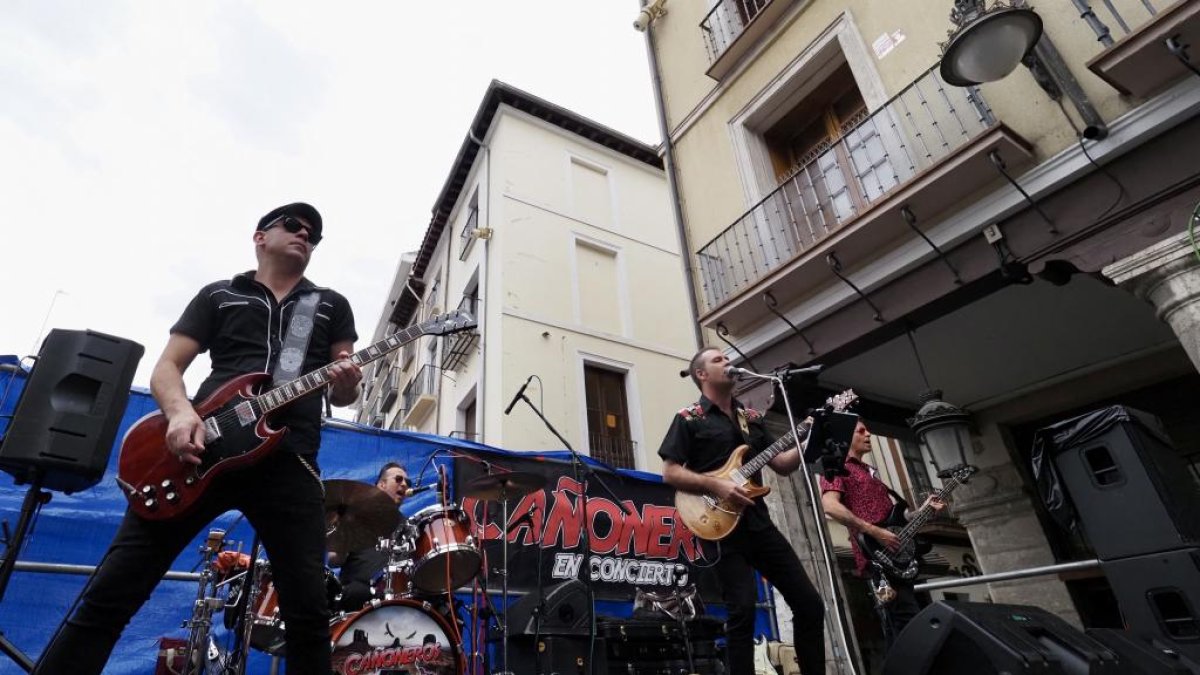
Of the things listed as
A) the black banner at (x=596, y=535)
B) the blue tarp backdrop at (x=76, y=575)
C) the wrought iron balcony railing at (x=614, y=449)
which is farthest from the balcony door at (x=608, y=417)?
the blue tarp backdrop at (x=76, y=575)

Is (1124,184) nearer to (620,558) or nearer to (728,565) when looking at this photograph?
(728,565)

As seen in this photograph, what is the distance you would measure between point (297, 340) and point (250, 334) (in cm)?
18

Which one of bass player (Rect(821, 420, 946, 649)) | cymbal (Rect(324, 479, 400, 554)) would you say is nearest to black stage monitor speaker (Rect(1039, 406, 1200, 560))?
bass player (Rect(821, 420, 946, 649))

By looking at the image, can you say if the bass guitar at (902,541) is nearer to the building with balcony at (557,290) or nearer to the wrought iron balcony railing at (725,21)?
the building with balcony at (557,290)

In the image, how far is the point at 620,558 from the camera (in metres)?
6.00

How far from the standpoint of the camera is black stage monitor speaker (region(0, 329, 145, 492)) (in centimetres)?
226

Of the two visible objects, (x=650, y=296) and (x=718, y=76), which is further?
(x=650, y=296)

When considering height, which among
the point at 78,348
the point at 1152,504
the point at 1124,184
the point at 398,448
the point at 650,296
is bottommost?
the point at 1152,504

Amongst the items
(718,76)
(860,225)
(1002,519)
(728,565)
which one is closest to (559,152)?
(718,76)

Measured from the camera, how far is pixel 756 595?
127 inches

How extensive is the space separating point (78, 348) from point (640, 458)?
9.12m

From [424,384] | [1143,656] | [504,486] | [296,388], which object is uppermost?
[424,384]

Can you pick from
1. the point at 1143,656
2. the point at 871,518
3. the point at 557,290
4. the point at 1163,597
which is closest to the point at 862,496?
the point at 871,518

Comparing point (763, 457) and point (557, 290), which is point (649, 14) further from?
point (763, 457)
